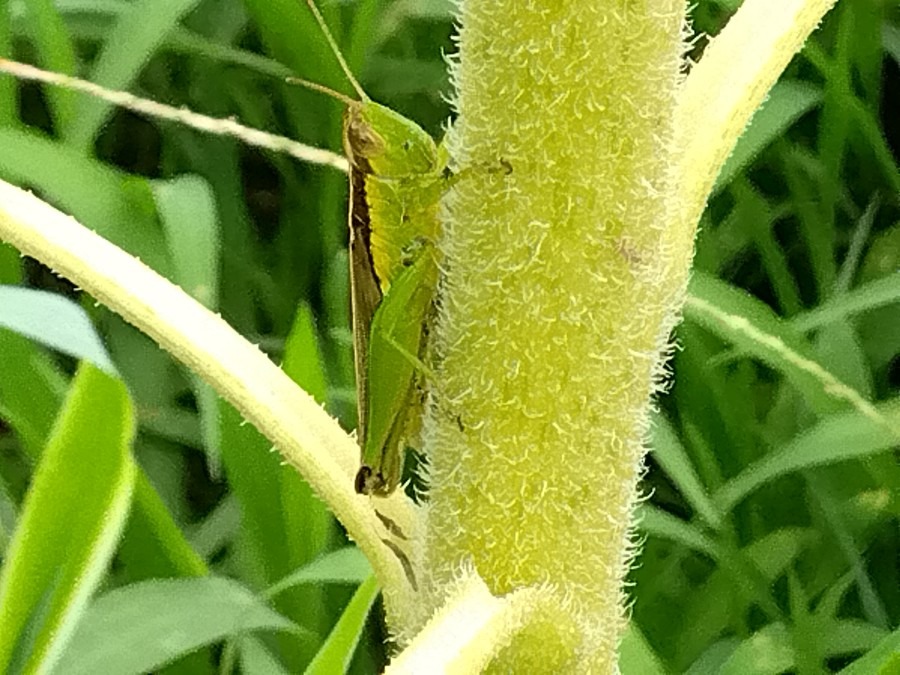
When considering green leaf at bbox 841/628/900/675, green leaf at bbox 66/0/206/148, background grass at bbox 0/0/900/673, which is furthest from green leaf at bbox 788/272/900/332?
green leaf at bbox 66/0/206/148

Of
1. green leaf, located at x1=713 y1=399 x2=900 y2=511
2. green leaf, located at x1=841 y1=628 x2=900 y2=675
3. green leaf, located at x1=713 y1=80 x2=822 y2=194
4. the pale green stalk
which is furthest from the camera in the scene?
green leaf, located at x1=713 y1=80 x2=822 y2=194

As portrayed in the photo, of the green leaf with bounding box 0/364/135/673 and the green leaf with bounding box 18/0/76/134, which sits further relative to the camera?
the green leaf with bounding box 18/0/76/134

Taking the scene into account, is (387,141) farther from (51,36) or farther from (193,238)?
(51,36)

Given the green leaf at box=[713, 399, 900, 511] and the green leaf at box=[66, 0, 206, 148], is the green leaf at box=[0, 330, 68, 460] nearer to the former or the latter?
A: the green leaf at box=[66, 0, 206, 148]

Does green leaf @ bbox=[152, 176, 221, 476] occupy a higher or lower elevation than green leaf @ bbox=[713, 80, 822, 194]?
lower

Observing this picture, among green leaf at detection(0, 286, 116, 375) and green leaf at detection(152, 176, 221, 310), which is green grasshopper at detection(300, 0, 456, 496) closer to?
green leaf at detection(0, 286, 116, 375)

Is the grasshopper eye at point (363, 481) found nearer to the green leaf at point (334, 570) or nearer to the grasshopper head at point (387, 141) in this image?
the grasshopper head at point (387, 141)

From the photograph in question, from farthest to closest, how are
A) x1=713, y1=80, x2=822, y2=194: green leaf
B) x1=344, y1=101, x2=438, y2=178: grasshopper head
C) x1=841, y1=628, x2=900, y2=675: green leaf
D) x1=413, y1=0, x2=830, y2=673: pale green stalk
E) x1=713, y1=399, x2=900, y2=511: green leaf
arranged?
1. x1=713, y1=80, x2=822, y2=194: green leaf
2. x1=713, y1=399, x2=900, y2=511: green leaf
3. x1=841, y1=628, x2=900, y2=675: green leaf
4. x1=344, y1=101, x2=438, y2=178: grasshopper head
5. x1=413, y1=0, x2=830, y2=673: pale green stalk

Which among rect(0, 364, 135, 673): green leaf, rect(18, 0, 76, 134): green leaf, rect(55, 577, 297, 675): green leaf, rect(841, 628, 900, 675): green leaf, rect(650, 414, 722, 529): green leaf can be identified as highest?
rect(18, 0, 76, 134): green leaf
